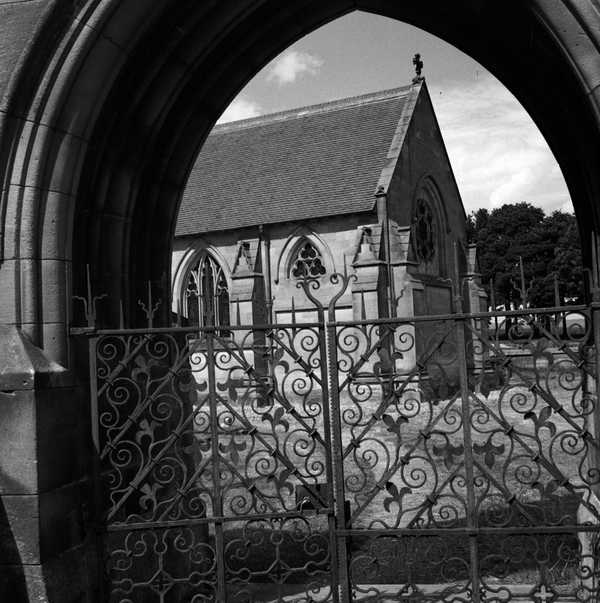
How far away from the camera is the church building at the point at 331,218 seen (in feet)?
72.6

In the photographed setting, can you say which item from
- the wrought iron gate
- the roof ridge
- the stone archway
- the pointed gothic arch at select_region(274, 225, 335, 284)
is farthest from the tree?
the wrought iron gate

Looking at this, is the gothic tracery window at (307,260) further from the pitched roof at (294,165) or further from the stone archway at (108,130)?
the stone archway at (108,130)

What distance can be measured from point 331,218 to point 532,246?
32484mm

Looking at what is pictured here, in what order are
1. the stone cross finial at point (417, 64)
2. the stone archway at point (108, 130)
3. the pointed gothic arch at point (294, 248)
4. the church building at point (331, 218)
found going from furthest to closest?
the stone cross finial at point (417, 64) < the pointed gothic arch at point (294, 248) < the church building at point (331, 218) < the stone archway at point (108, 130)

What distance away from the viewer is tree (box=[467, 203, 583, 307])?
47062mm

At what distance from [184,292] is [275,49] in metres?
20.5

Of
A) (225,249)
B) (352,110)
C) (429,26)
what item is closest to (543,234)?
(352,110)

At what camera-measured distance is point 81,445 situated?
14.8 ft

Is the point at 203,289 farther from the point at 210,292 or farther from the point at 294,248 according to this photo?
the point at 294,248

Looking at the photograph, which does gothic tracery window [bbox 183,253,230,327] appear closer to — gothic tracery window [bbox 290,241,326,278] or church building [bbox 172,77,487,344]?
church building [bbox 172,77,487,344]

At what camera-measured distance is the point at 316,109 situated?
2911 centimetres

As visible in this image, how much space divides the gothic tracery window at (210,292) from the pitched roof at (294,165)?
133 cm

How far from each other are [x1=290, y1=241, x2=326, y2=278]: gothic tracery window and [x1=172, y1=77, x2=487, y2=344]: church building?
4 cm

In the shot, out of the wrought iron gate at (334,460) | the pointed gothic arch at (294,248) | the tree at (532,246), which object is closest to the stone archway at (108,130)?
the wrought iron gate at (334,460)
